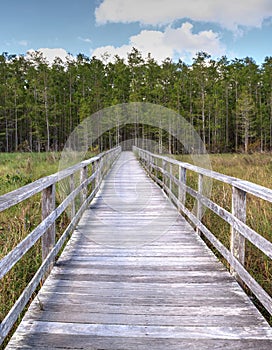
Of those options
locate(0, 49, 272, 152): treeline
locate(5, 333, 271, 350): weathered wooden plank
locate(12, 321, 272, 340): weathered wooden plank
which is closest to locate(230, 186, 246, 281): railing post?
locate(12, 321, 272, 340): weathered wooden plank

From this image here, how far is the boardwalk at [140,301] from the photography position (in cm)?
218

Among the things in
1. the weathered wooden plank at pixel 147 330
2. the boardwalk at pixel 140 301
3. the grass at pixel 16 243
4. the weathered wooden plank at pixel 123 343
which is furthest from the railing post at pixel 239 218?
the grass at pixel 16 243

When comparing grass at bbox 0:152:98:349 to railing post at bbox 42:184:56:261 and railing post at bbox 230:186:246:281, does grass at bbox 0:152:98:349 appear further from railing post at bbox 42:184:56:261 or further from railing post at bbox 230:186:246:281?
railing post at bbox 230:186:246:281

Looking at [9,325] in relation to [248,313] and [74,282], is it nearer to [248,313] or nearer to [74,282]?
[74,282]

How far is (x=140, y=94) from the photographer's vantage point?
42.2m

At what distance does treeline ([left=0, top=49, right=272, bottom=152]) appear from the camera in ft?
122

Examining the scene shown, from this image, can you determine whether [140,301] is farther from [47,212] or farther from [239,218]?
[47,212]

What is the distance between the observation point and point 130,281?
3145mm

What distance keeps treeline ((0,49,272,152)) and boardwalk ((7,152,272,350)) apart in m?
32.3

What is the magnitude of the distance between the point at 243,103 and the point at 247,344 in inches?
1466

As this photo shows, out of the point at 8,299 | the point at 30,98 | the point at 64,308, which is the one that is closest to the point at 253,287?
the point at 64,308

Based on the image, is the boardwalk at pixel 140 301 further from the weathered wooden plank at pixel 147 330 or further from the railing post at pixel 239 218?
the railing post at pixel 239 218

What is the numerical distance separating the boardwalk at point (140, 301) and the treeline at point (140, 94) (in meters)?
32.3

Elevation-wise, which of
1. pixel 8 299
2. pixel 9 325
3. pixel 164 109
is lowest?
pixel 8 299
